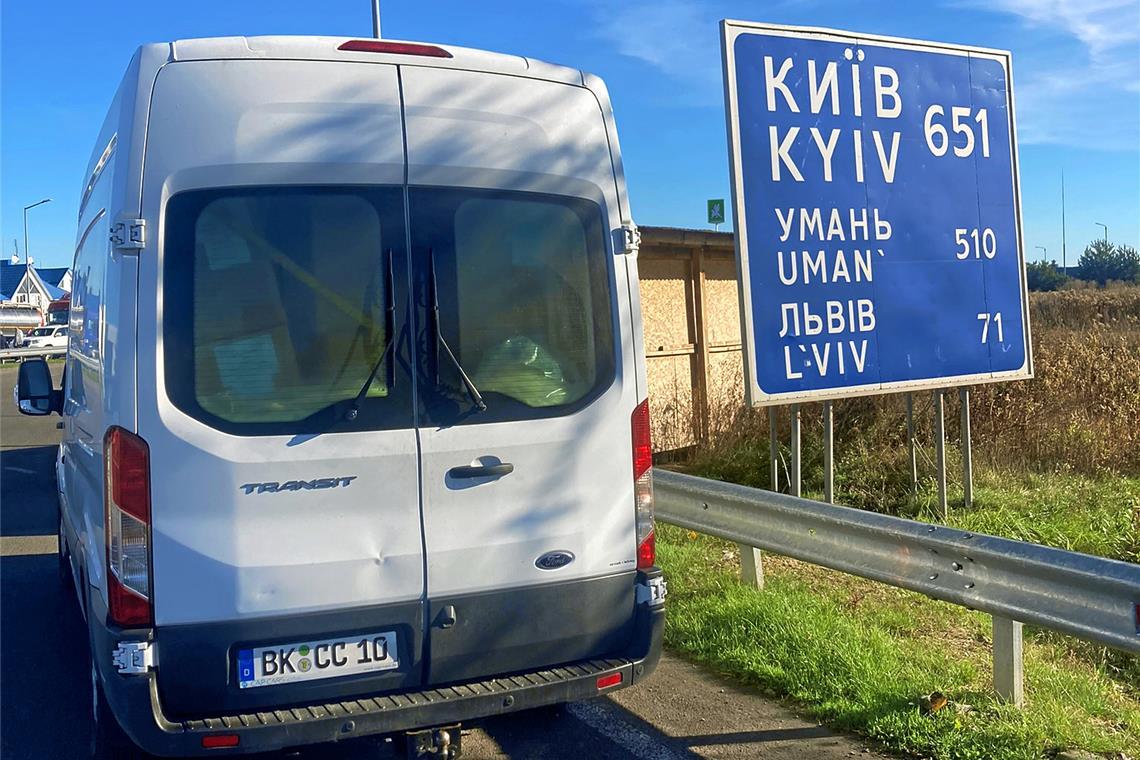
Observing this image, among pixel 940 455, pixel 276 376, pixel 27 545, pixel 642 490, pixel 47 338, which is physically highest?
pixel 47 338

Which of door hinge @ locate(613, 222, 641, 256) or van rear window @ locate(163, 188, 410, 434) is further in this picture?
door hinge @ locate(613, 222, 641, 256)

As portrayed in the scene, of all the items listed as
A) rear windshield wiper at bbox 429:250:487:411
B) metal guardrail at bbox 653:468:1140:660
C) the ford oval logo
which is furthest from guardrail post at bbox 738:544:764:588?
rear windshield wiper at bbox 429:250:487:411

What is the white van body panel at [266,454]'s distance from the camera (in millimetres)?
3295

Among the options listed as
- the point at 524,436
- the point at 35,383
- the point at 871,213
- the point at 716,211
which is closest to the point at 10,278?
the point at 716,211

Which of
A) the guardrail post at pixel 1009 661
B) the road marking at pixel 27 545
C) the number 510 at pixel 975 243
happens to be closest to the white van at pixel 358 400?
the guardrail post at pixel 1009 661

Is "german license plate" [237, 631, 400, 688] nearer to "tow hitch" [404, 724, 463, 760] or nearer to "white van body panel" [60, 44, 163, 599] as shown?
"tow hitch" [404, 724, 463, 760]

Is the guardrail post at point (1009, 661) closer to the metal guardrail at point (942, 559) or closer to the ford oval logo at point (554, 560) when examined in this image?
the metal guardrail at point (942, 559)

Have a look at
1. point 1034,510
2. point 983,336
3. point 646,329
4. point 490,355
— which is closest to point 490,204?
point 490,355

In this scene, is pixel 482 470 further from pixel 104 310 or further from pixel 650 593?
pixel 104 310

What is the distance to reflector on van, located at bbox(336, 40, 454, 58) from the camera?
3.65m

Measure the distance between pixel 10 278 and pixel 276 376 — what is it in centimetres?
8761

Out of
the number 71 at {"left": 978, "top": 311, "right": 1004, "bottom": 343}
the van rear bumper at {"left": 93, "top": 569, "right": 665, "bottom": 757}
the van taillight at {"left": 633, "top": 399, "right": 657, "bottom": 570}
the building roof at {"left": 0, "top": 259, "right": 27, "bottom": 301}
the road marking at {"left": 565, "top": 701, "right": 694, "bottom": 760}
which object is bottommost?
the road marking at {"left": 565, "top": 701, "right": 694, "bottom": 760}

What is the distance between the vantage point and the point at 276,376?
11.4ft

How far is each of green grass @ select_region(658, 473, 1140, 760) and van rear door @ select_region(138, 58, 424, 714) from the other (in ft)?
6.79
